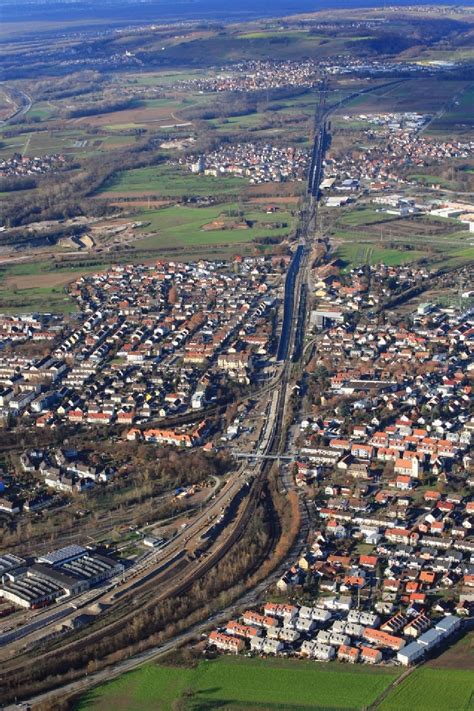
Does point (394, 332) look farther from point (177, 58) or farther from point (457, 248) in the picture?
point (177, 58)

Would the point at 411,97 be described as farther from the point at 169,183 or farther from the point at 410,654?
the point at 410,654

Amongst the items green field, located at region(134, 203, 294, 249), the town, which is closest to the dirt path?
the town

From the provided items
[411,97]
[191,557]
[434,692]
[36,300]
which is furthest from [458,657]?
[411,97]

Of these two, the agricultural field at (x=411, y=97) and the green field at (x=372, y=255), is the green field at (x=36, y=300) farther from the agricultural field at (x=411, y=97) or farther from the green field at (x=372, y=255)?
the agricultural field at (x=411, y=97)

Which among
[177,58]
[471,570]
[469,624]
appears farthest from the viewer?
[177,58]

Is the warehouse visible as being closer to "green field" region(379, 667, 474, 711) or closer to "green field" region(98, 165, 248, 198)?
"green field" region(379, 667, 474, 711)

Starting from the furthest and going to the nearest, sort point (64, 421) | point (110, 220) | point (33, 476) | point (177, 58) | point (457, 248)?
point (177, 58)
point (110, 220)
point (457, 248)
point (64, 421)
point (33, 476)

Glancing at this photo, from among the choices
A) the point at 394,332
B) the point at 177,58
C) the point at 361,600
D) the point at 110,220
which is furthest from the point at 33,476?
the point at 177,58
